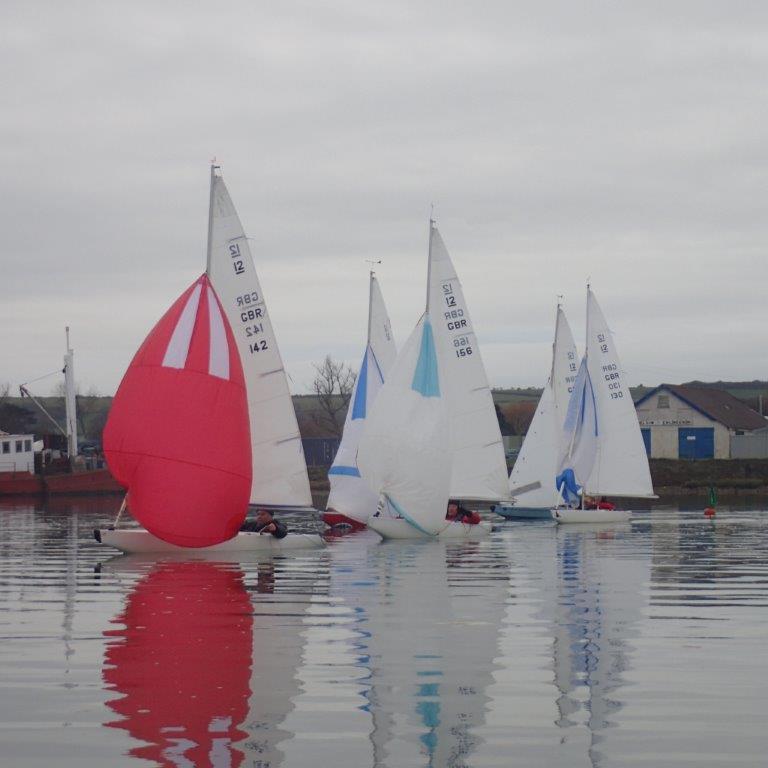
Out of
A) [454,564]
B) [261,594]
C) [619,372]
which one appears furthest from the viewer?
[619,372]

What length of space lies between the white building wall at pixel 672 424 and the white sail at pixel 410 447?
57.1 metres

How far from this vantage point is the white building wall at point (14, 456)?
3265 inches

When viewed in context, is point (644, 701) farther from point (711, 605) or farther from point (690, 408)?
point (690, 408)

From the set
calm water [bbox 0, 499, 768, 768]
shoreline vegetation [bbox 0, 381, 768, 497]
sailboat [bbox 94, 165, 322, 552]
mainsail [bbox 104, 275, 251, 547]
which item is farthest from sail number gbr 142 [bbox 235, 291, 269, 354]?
shoreline vegetation [bbox 0, 381, 768, 497]

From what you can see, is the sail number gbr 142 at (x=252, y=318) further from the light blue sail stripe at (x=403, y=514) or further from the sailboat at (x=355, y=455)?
the sailboat at (x=355, y=455)

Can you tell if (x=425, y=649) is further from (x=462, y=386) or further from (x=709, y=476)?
(x=709, y=476)

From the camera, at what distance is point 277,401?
3469cm

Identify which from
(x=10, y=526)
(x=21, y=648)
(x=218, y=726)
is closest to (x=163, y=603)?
(x=21, y=648)

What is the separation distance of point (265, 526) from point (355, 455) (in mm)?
9751

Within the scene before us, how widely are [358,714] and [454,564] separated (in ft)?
58.0

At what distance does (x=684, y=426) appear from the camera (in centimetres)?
9375

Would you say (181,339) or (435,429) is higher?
(181,339)

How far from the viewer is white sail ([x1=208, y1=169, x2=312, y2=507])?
34469 mm

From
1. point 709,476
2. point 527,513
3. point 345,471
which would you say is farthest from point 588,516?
point 709,476
